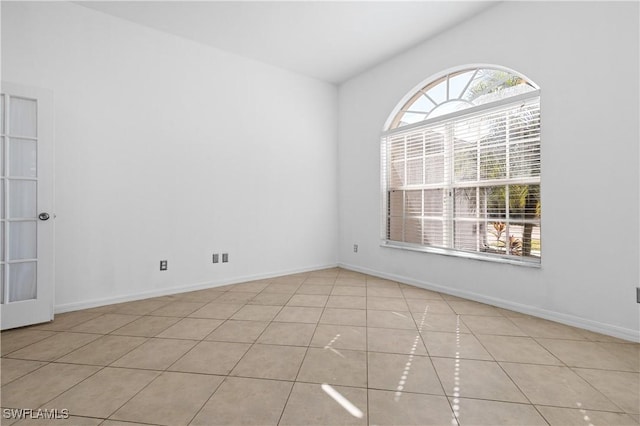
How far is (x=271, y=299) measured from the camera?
10.5 ft

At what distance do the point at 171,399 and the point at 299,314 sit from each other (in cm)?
137

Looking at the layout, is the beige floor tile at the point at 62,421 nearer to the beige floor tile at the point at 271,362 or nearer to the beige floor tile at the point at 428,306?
the beige floor tile at the point at 271,362

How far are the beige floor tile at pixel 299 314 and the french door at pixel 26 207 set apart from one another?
202cm

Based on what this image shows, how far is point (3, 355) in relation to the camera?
199 cm

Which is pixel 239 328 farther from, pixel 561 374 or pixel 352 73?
pixel 352 73

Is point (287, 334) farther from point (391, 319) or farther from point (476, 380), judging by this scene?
point (476, 380)

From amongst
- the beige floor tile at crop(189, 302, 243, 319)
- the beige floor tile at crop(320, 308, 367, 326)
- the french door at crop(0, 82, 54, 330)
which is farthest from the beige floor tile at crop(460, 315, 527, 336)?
the french door at crop(0, 82, 54, 330)

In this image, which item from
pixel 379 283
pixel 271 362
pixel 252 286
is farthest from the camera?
pixel 379 283

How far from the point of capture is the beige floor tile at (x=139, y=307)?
282cm

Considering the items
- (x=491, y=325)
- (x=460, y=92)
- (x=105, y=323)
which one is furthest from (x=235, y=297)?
(x=460, y=92)

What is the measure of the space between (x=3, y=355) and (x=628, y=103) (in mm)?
4781

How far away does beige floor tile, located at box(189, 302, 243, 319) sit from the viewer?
107 inches

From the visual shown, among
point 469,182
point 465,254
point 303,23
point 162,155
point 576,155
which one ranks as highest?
point 303,23

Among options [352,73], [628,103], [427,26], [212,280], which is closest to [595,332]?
[628,103]
